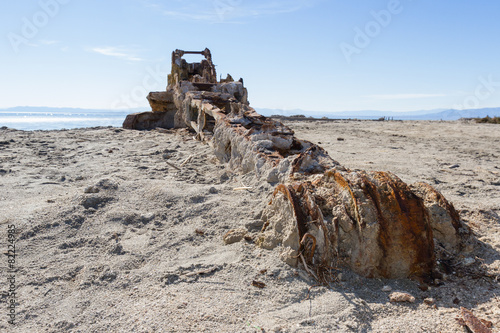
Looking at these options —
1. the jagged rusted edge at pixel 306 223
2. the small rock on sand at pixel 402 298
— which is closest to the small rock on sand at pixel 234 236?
the jagged rusted edge at pixel 306 223

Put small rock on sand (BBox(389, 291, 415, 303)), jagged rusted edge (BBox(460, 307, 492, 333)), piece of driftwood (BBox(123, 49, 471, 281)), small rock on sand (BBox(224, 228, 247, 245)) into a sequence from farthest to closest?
small rock on sand (BBox(224, 228, 247, 245))
piece of driftwood (BBox(123, 49, 471, 281))
small rock on sand (BBox(389, 291, 415, 303))
jagged rusted edge (BBox(460, 307, 492, 333))

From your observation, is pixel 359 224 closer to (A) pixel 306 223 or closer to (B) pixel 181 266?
(A) pixel 306 223

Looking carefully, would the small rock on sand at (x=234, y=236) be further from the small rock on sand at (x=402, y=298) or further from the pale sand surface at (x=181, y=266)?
the small rock on sand at (x=402, y=298)

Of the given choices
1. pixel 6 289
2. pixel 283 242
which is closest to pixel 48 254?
pixel 6 289

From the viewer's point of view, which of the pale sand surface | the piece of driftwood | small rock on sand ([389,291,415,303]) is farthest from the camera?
the piece of driftwood

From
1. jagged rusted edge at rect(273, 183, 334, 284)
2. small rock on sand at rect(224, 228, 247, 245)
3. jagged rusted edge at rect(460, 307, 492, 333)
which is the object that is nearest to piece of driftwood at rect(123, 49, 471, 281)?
jagged rusted edge at rect(273, 183, 334, 284)

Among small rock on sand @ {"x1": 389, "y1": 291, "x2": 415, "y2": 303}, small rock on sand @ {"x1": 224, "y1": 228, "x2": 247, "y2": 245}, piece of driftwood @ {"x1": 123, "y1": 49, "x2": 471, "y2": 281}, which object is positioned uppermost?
piece of driftwood @ {"x1": 123, "y1": 49, "x2": 471, "y2": 281}

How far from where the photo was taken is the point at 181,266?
2.29 meters

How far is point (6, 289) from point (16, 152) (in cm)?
459

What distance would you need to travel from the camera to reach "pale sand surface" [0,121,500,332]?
1.83 metres

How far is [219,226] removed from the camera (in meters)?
2.83

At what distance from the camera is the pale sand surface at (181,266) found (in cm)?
183

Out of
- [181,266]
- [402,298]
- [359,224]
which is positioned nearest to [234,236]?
[181,266]

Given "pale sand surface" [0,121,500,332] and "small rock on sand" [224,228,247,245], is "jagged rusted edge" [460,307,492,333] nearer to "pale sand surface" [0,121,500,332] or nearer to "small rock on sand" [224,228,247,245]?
"pale sand surface" [0,121,500,332]
